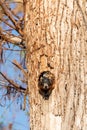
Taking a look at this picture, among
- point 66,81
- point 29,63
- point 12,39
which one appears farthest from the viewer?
point 12,39

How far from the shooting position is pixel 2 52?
1.92 metres

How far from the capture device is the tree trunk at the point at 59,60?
4.11 feet

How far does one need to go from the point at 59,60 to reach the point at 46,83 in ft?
0.30

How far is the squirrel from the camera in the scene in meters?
1.28

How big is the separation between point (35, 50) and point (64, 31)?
4.9 inches

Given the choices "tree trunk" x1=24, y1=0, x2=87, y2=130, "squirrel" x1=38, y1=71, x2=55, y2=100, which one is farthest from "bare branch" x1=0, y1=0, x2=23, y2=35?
"squirrel" x1=38, y1=71, x2=55, y2=100

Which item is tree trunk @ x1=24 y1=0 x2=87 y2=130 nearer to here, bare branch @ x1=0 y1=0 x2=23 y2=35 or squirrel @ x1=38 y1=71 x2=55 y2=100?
squirrel @ x1=38 y1=71 x2=55 y2=100

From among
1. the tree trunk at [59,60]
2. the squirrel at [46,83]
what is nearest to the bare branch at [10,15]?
the tree trunk at [59,60]

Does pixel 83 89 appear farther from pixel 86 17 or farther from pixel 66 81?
pixel 86 17

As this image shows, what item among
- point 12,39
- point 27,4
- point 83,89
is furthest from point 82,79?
point 12,39

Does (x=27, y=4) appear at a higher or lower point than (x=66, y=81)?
higher

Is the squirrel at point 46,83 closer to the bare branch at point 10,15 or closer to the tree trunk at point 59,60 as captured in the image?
the tree trunk at point 59,60

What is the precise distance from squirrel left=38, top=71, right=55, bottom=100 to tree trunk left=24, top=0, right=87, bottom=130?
13 mm

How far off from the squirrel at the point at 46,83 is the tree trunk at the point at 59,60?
0.01m
